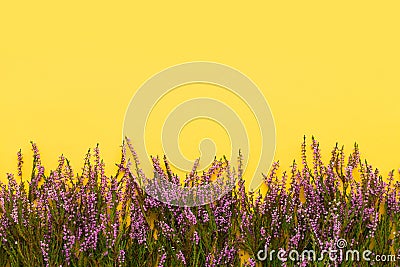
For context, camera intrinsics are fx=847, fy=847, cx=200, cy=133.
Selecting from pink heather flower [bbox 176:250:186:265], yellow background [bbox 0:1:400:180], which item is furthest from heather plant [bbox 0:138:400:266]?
yellow background [bbox 0:1:400:180]

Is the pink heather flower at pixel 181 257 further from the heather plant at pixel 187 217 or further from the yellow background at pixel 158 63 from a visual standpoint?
the yellow background at pixel 158 63

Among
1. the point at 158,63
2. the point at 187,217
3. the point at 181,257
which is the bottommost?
the point at 181,257

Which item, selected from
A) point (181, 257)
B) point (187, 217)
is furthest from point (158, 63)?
point (181, 257)

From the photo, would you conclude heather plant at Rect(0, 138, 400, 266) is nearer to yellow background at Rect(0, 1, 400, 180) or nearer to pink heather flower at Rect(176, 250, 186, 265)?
pink heather flower at Rect(176, 250, 186, 265)

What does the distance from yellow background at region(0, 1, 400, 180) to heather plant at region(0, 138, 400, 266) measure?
120 mm

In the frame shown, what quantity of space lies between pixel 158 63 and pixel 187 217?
868 millimetres

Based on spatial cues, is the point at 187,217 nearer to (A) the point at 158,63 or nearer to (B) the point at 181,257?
(B) the point at 181,257

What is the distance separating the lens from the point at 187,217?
425 centimetres

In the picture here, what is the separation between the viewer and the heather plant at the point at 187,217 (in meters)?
4.23

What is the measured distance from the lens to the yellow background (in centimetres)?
456

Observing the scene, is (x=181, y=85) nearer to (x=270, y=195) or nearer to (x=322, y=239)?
(x=270, y=195)

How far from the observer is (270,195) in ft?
14.4

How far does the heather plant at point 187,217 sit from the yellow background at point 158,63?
12cm

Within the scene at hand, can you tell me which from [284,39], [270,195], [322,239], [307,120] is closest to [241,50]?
[284,39]
